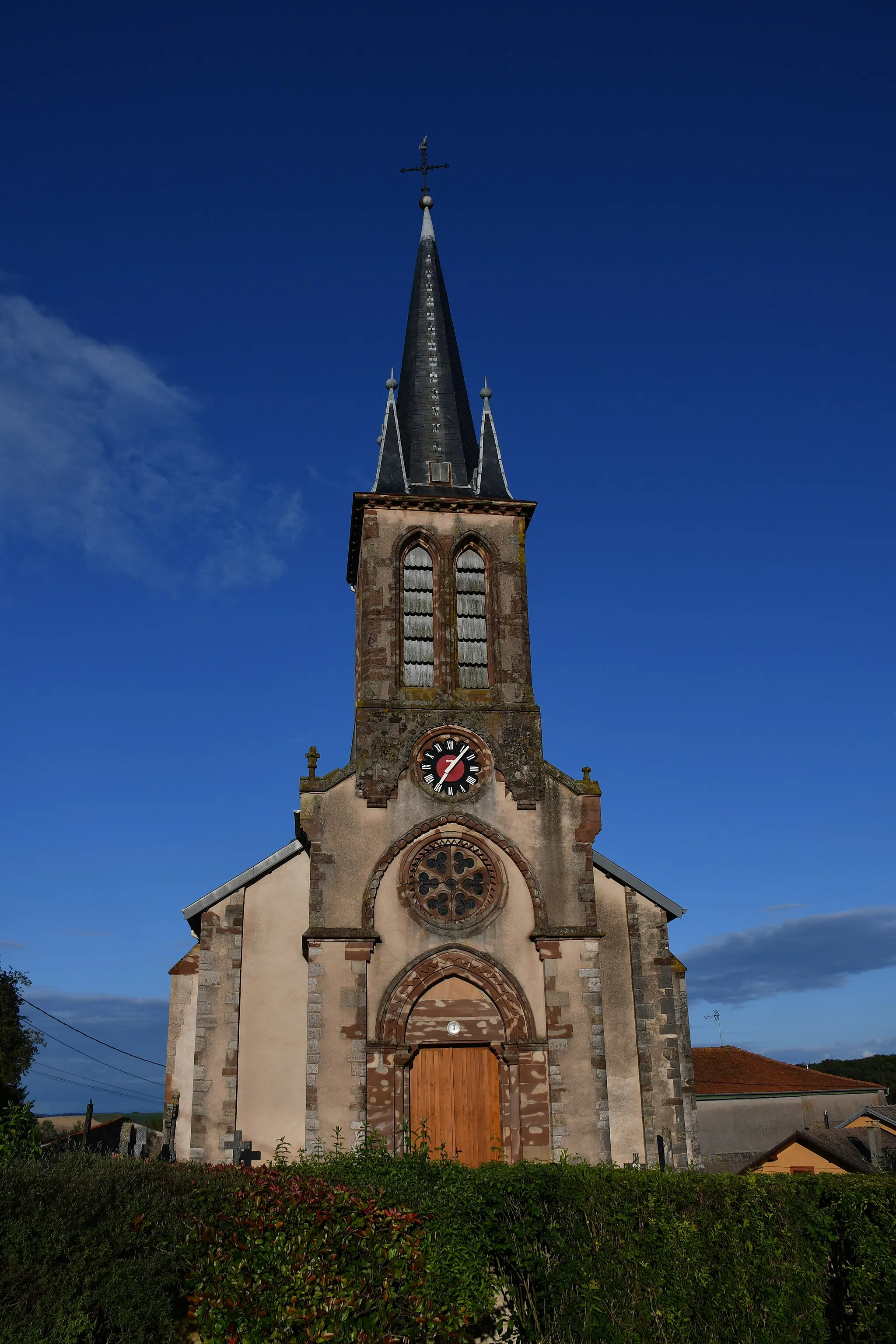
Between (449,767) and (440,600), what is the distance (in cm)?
400

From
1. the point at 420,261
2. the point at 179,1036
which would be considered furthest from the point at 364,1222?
the point at 420,261

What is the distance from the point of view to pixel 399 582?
24.8m

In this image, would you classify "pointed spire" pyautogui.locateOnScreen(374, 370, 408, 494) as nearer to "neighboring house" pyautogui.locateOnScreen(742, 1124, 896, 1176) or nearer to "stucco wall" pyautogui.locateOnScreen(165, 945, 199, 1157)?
"stucco wall" pyautogui.locateOnScreen(165, 945, 199, 1157)

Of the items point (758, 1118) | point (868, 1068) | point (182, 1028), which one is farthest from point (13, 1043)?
point (868, 1068)

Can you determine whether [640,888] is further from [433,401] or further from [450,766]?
[433,401]

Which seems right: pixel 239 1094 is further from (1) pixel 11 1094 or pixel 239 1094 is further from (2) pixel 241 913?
(1) pixel 11 1094

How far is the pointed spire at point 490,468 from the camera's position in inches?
1028

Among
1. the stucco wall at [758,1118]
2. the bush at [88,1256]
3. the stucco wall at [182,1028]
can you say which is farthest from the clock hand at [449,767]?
the stucco wall at [758,1118]

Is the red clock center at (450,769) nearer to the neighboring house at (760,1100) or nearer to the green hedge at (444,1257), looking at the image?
the green hedge at (444,1257)

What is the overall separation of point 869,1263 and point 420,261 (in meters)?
27.9

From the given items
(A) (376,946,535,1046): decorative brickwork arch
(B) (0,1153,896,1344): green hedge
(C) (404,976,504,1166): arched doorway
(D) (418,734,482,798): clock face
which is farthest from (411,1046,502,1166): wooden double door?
(B) (0,1153,896,1344): green hedge

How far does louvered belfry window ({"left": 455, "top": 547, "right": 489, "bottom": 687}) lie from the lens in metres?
24.3

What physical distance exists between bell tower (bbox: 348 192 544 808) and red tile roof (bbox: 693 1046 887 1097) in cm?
2631

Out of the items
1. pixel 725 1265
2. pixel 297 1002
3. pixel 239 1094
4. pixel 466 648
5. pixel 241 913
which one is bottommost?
pixel 725 1265
